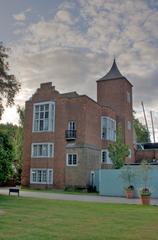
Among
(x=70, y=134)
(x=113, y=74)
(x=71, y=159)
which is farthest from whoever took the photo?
(x=113, y=74)

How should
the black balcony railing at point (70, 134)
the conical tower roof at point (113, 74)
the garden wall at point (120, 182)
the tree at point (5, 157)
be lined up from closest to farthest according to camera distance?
the tree at point (5, 157)
the garden wall at point (120, 182)
the black balcony railing at point (70, 134)
the conical tower roof at point (113, 74)

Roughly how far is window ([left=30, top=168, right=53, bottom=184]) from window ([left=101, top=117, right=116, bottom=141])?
339 inches

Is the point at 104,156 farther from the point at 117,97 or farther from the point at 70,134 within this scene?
the point at 117,97

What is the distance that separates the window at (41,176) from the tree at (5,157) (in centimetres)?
1193

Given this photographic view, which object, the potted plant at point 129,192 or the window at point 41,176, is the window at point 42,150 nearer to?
the window at point 41,176

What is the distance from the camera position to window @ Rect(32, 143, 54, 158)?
36.7 metres

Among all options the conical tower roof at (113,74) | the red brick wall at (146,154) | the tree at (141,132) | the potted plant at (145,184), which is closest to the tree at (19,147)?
the conical tower roof at (113,74)

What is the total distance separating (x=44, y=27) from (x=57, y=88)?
21484 mm

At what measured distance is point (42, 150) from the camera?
122ft

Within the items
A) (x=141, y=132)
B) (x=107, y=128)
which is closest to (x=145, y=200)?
(x=107, y=128)

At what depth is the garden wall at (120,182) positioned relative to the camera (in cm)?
2661

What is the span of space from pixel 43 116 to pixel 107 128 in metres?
8.56

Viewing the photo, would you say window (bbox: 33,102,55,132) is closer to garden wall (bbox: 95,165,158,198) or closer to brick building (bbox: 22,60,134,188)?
brick building (bbox: 22,60,134,188)

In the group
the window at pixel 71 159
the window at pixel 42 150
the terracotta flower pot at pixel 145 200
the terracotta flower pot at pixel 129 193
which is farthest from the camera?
the window at pixel 42 150
